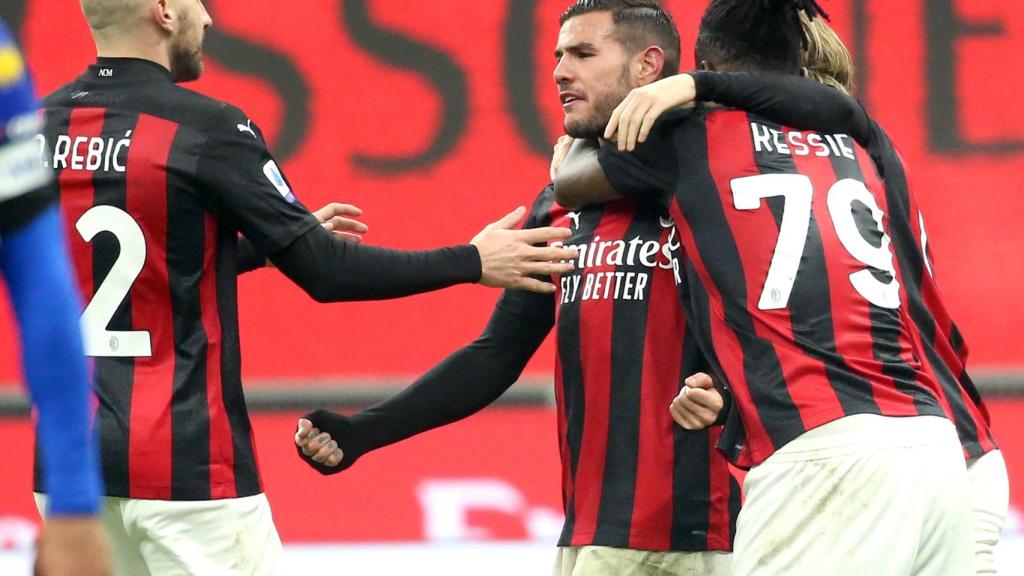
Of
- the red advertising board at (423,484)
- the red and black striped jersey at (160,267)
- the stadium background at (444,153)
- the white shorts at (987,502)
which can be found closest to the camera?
the red and black striped jersey at (160,267)

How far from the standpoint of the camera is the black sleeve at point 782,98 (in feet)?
10.2

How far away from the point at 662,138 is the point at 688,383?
482 mm

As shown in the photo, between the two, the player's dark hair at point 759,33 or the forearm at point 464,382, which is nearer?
the player's dark hair at point 759,33

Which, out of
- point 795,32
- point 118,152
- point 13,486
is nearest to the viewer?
point 118,152

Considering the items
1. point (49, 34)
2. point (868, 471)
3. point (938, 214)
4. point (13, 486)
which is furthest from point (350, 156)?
point (868, 471)

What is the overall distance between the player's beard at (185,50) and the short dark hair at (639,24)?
2.87ft

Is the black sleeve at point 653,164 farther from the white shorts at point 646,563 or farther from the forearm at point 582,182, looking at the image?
the white shorts at point 646,563

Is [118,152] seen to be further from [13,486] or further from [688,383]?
[13,486]

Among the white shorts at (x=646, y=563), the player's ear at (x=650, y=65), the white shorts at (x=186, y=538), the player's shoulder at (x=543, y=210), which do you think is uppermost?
the player's ear at (x=650, y=65)

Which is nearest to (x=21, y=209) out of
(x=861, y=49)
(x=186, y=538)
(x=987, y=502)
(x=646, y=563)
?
(x=186, y=538)

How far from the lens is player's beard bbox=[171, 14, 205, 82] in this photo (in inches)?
128

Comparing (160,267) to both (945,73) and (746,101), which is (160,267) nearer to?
(746,101)

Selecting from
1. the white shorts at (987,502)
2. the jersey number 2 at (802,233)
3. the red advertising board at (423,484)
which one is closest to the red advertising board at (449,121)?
the red advertising board at (423,484)

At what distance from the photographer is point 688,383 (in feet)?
10.2
